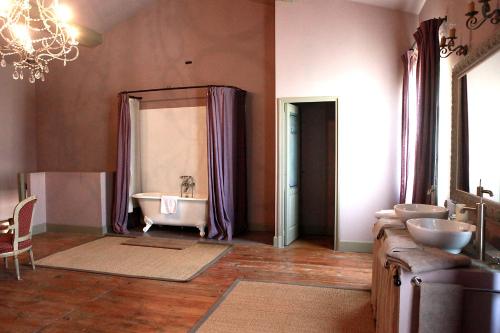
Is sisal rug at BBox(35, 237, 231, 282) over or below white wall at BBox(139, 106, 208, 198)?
below

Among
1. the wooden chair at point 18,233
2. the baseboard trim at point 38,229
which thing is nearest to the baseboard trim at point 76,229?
the baseboard trim at point 38,229

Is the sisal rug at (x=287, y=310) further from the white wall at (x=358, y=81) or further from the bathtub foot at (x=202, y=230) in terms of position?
the bathtub foot at (x=202, y=230)

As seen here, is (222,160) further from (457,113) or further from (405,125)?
(457,113)

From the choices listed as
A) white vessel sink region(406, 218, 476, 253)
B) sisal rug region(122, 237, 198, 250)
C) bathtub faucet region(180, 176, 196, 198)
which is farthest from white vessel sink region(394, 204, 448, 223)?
bathtub faucet region(180, 176, 196, 198)

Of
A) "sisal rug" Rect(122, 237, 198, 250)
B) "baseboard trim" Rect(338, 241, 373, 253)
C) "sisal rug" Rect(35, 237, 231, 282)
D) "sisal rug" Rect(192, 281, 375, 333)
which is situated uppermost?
"baseboard trim" Rect(338, 241, 373, 253)

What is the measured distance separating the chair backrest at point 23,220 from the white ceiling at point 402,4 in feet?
15.1

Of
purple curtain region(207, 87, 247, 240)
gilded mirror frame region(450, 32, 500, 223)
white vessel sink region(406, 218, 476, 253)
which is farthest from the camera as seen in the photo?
purple curtain region(207, 87, 247, 240)

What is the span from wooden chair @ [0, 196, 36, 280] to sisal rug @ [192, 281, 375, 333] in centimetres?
235

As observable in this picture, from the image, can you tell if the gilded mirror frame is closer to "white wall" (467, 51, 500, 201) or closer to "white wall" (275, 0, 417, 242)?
"white wall" (467, 51, 500, 201)

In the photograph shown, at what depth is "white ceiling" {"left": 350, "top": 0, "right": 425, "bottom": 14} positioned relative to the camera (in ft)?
13.5

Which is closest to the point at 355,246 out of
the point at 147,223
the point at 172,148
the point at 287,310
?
the point at 287,310

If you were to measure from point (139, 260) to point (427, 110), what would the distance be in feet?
11.8

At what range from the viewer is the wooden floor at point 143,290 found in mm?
2895

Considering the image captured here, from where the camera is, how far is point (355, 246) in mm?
4699
